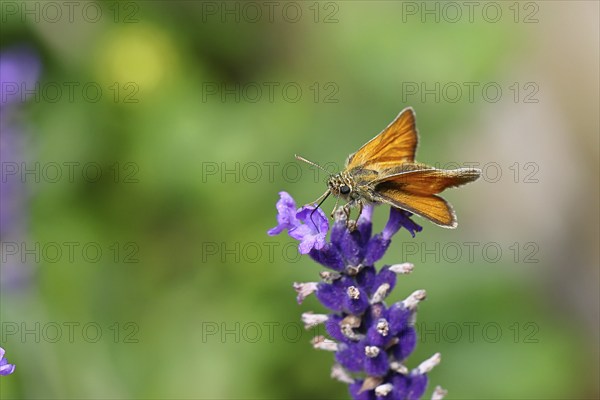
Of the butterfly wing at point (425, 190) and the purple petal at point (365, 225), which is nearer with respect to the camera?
the butterfly wing at point (425, 190)

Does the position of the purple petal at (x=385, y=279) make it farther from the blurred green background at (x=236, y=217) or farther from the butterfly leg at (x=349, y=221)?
the blurred green background at (x=236, y=217)

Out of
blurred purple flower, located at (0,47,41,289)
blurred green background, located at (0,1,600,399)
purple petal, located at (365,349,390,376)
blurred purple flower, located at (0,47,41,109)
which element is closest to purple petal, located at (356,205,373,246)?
purple petal, located at (365,349,390,376)

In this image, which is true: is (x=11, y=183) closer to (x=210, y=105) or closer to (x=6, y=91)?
(x=6, y=91)

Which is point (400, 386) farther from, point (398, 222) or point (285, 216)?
point (285, 216)

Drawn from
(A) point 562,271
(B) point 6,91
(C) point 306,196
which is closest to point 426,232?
(C) point 306,196

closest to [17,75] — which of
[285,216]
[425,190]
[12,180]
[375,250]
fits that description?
[12,180]

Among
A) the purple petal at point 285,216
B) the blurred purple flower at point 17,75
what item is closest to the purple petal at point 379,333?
the purple petal at point 285,216
